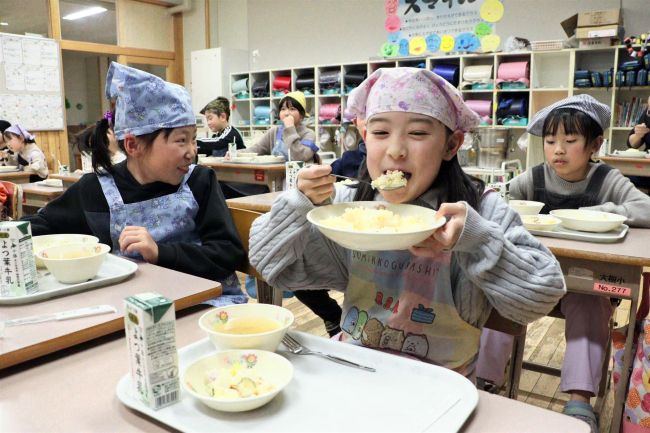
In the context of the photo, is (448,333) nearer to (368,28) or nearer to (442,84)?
(442,84)

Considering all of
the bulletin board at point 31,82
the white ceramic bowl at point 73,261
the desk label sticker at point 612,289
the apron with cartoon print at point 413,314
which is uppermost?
the bulletin board at point 31,82

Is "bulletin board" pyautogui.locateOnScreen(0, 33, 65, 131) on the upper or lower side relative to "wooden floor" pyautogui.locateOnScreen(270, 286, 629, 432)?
upper

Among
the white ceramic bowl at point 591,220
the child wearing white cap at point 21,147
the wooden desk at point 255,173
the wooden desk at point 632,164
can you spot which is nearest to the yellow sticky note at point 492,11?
the wooden desk at point 632,164

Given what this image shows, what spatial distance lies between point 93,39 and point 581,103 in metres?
8.13

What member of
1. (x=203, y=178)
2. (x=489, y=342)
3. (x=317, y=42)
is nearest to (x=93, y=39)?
(x=317, y=42)

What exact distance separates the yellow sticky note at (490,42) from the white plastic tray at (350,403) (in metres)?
5.50

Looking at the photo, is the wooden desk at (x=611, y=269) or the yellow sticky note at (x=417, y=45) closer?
the wooden desk at (x=611, y=269)

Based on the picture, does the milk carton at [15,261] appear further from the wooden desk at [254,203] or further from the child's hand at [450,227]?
the wooden desk at [254,203]

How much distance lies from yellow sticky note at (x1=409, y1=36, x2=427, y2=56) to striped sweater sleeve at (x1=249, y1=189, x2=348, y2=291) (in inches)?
212

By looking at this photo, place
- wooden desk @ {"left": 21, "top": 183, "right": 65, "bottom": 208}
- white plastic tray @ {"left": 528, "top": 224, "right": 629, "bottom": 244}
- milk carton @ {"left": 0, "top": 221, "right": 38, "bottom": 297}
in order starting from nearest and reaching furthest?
milk carton @ {"left": 0, "top": 221, "right": 38, "bottom": 297} → white plastic tray @ {"left": 528, "top": 224, "right": 629, "bottom": 244} → wooden desk @ {"left": 21, "top": 183, "right": 65, "bottom": 208}

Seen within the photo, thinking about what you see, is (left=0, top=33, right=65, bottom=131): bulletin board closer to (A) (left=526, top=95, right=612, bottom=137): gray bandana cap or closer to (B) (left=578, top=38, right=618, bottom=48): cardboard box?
(B) (left=578, top=38, right=618, bottom=48): cardboard box

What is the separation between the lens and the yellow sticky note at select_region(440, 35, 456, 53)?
598 centimetres

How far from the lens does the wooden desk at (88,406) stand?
0.70 m

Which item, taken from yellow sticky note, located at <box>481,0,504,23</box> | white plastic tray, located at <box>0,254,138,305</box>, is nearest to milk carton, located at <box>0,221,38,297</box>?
white plastic tray, located at <box>0,254,138,305</box>
